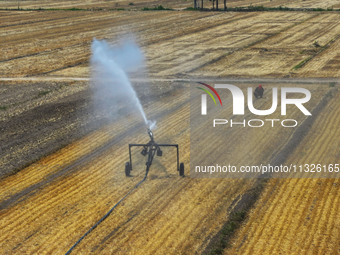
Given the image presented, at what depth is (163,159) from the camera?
24.3m

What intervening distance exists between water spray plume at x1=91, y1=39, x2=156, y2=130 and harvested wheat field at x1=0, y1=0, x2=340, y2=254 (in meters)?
0.65

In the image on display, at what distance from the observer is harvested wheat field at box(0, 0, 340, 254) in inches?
693

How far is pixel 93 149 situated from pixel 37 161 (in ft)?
10.1

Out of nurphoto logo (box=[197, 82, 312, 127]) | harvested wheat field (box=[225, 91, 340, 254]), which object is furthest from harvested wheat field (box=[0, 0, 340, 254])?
nurphoto logo (box=[197, 82, 312, 127])

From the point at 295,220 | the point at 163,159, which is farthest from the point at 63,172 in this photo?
the point at 295,220

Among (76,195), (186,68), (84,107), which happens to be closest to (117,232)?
(76,195)

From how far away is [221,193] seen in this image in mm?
20719

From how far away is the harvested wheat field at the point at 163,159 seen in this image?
57.7ft

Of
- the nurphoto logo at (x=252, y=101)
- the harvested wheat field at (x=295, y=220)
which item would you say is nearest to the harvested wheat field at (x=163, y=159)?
the harvested wheat field at (x=295, y=220)

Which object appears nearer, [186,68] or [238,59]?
[186,68]

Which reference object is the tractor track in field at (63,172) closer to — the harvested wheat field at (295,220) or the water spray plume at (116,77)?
the water spray plume at (116,77)

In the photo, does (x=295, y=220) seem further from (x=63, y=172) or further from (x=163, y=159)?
(x=63, y=172)

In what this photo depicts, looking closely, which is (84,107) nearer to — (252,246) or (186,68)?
(186,68)

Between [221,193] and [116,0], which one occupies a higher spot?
[116,0]
